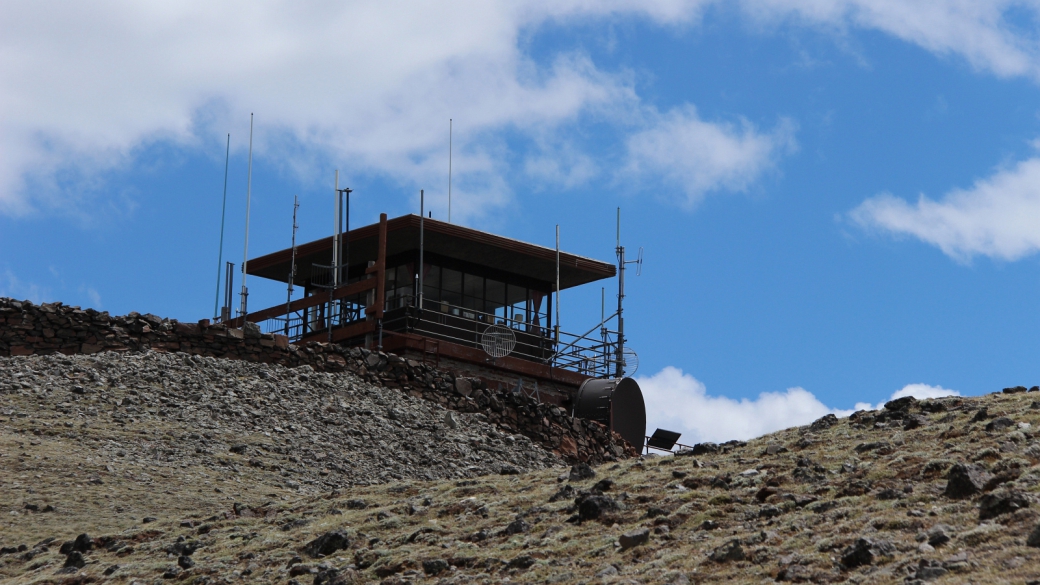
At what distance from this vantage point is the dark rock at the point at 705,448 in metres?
19.0

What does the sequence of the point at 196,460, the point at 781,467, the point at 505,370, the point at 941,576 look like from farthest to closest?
the point at 505,370, the point at 196,460, the point at 781,467, the point at 941,576

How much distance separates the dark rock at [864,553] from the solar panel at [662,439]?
21.3m

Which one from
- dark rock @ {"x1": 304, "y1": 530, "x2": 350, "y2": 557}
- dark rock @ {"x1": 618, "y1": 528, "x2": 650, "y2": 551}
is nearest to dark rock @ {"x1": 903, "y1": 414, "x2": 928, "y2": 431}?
dark rock @ {"x1": 618, "y1": 528, "x2": 650, "y2": 551}

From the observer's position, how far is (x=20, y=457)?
2036 centimetres

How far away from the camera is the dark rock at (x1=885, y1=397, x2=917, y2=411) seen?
750 inches

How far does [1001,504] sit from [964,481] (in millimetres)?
1127

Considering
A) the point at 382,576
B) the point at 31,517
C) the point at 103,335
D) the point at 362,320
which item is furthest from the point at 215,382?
the point at 382,576

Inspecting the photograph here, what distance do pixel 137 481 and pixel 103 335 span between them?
272 inches

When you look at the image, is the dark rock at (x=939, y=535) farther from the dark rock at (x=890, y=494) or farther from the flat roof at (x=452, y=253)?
the flat roof at (x=452, y=253)

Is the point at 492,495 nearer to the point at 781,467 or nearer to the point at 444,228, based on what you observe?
the point at 781,467

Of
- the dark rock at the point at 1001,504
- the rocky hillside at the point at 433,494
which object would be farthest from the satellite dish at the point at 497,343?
the dark rock at the point at 1001,504

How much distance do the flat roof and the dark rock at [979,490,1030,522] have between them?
2369cm

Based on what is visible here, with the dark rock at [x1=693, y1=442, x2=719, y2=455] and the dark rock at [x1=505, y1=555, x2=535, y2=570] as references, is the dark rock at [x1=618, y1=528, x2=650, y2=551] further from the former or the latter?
the dark rock at [x1=693, y1=442, x2=719, y2=455]

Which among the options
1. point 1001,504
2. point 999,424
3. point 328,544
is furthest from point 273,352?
point 1001,504
